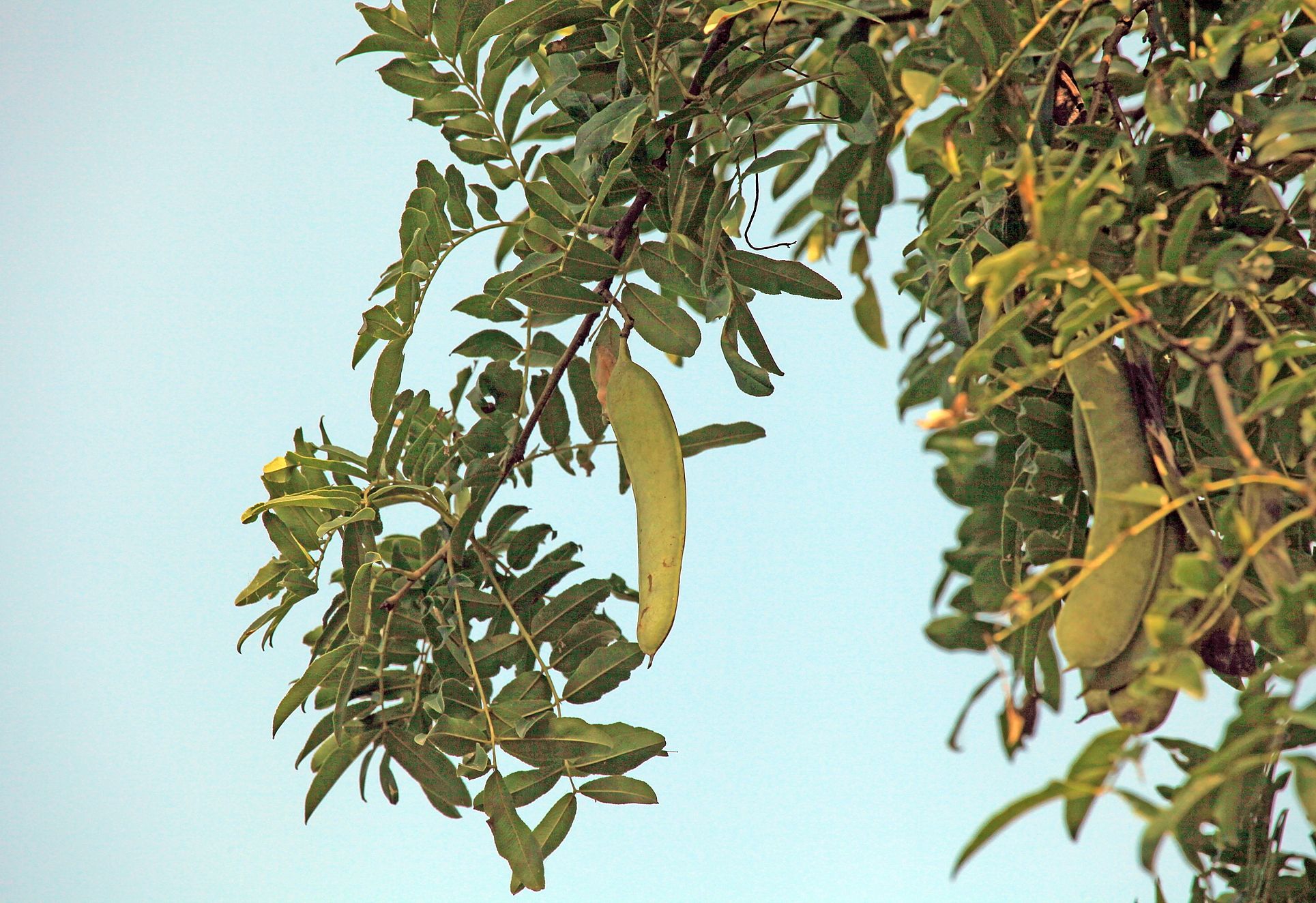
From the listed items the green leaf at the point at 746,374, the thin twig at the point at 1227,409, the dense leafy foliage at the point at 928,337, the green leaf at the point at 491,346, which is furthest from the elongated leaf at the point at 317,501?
→ the thin twig at the point at 1227,409

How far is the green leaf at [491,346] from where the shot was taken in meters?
0.78

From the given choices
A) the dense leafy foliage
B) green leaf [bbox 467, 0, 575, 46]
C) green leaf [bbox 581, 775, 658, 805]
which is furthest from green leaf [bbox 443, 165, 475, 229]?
green leaf [bbox 581, 775, 658, 805]

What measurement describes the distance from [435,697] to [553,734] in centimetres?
8

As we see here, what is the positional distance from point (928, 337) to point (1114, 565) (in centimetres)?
17

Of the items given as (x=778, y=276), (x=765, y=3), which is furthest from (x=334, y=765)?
(x=765, y=3)

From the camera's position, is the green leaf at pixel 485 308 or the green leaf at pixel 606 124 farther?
the green leaf at pixel 485 308

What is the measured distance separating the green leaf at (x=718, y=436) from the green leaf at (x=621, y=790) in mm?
203

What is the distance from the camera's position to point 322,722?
778mm

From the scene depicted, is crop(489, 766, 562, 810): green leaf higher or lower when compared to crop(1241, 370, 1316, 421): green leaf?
lower

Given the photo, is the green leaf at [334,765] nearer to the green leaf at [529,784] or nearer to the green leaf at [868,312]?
the green leaf at [529,784]

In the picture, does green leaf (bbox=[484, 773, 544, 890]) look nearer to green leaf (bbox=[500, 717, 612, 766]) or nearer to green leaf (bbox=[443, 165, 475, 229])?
green leaf (bbox=[500, 717, 612, 766])

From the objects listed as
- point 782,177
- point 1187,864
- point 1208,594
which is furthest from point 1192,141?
point 782,177

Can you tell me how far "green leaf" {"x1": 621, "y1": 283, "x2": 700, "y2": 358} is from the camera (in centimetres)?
68

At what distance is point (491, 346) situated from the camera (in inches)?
31.1
